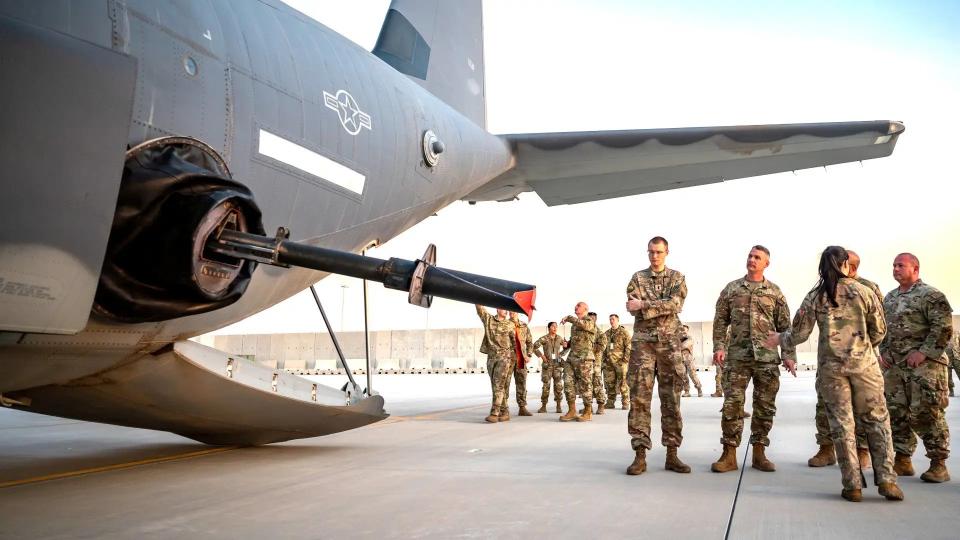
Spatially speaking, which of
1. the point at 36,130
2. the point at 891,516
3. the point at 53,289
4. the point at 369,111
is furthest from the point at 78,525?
the point at 891,516

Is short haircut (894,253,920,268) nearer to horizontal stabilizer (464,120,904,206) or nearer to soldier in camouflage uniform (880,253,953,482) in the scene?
soldier in camouflage uniform (880,253,953,482)

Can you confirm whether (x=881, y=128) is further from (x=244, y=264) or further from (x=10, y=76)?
(x=10, y=76)

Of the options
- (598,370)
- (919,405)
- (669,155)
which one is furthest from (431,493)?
(598,370)

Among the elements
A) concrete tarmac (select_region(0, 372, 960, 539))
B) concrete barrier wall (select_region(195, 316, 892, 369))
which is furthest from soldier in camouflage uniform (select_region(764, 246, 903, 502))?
concrete barrier wall (select_region(195, 316, 892, 369))

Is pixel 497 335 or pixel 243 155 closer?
pixel 243 155

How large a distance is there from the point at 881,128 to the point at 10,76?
6.40m

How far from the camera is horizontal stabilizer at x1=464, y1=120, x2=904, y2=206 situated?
668cm

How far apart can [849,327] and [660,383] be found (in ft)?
4.67

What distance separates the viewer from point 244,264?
13.0ft

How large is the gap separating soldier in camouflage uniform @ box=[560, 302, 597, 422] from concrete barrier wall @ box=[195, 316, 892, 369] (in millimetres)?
23931

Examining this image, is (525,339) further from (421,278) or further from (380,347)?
(380,347)

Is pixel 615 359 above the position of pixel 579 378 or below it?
above

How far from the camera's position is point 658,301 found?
5.75m

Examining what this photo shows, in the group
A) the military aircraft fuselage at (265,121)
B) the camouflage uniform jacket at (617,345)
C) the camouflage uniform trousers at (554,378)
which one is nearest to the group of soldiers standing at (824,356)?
the military aircraft fuselage at (265,121)
